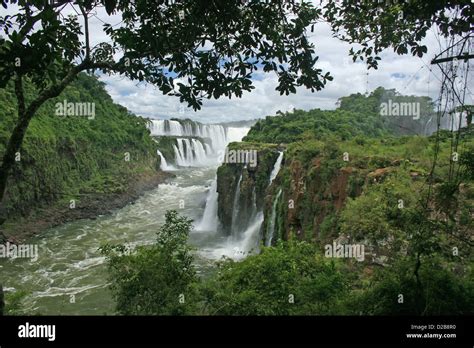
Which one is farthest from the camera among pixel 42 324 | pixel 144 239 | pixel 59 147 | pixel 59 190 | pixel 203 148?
pixel 203 148

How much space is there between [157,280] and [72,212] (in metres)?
27.0

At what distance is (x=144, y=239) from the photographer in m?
25.0

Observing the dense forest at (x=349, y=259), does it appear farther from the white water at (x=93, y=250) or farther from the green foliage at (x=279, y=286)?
the white water at (x=93, y=250)

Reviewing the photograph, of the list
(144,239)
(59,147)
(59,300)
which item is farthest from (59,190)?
(59,300)

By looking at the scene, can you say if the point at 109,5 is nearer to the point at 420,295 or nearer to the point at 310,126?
the point at 420,295

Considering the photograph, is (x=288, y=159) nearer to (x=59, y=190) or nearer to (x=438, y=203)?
(x=438, y=203)

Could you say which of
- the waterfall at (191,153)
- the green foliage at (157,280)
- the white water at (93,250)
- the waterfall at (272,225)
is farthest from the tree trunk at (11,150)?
the waterfall at (191,153)

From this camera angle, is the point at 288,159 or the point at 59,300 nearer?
the point at 59,300

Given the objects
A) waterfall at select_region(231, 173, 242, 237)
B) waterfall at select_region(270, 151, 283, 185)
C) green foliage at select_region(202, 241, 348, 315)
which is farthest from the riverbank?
green foliage at select_region(202, 241, 348, 315)

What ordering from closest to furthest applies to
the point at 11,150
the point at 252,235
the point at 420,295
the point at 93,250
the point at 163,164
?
the point at 11,150 → the point at 420,295 → the point at 252,235 → the point at 93,250 → the point at 163,164

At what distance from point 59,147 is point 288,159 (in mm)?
25436

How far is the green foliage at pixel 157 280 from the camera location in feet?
23.5

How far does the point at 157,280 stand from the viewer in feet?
25.0

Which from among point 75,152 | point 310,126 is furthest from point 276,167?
point 75,152
